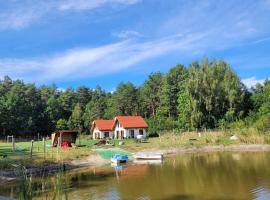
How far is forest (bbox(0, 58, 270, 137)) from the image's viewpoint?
69.4 metres

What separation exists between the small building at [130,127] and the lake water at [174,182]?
112 feet

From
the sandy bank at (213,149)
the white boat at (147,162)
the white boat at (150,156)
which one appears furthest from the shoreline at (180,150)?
the white boat at (150,156)

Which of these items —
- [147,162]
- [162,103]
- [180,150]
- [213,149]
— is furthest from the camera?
[162,103]

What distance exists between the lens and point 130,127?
72500mm

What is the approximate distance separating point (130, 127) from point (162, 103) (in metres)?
19.2

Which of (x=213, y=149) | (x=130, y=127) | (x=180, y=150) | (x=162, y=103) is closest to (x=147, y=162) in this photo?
(x=180, y=150)

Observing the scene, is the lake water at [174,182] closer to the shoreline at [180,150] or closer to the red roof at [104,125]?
the shoreline at [180,150]

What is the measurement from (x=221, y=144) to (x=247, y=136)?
3.64 metres

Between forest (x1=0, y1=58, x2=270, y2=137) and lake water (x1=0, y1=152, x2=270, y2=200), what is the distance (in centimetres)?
2246

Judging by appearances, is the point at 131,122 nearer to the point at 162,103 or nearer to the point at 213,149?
the point at 162,103

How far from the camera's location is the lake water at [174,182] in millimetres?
21536

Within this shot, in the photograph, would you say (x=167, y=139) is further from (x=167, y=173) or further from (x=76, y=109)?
(x=76, y=109)

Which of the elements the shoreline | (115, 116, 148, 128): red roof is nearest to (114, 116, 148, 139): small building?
(115, 116, 148, 128): red roof

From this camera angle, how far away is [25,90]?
99.8 metres
